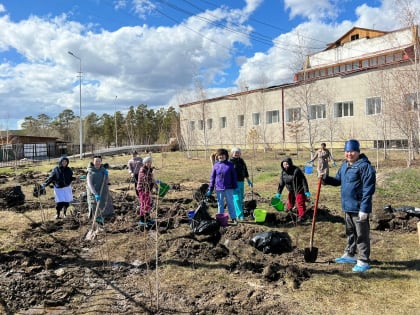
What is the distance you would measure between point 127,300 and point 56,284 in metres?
1.07

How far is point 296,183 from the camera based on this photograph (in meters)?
6.91

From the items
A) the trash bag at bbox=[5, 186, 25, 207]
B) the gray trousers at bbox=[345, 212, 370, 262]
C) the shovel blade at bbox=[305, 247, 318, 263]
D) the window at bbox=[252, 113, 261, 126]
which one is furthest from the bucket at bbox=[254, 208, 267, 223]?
the window at bbox=[252, 113, 261, 126]

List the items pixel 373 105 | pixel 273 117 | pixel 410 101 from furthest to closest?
pixel 273 117, pixel 373 105, pixel 410 101

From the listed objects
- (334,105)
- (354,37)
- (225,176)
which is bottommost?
Result: (225,176)

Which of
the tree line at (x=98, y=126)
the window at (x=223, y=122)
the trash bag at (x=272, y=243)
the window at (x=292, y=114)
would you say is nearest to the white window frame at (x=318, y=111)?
the window at (x=292, y=114)

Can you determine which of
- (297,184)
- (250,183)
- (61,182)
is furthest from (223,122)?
(297,184)

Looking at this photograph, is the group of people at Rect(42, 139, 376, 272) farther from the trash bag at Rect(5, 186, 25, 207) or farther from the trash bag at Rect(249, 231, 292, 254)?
the trash bag at Rect(5, 186, 25, 207)

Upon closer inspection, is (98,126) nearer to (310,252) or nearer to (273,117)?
(273,117)

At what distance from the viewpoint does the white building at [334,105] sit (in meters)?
17.8

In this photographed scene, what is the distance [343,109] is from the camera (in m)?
24.8

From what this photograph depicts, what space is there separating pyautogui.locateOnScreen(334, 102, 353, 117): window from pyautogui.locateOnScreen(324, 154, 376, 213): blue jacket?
21.2 metres

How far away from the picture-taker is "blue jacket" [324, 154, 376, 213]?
4355mm

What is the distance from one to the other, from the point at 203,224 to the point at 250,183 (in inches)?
78.2

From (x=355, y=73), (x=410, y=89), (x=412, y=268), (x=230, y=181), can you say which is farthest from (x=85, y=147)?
(x=412, y=268)
